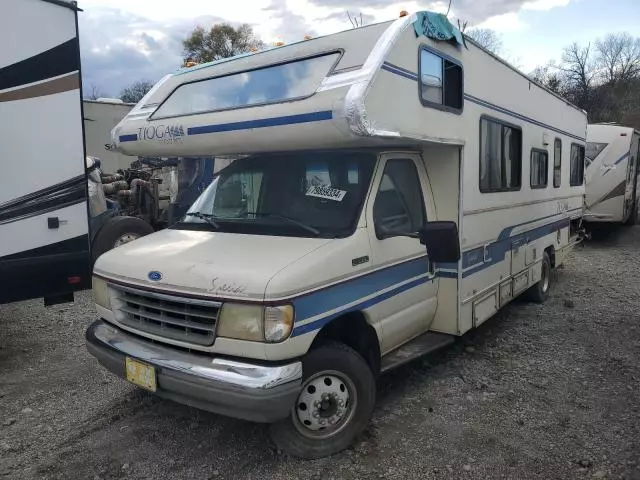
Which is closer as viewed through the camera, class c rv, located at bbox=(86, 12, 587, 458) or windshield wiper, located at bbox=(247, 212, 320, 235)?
class c rv, located at bbox=(86, 12, 587, 458)

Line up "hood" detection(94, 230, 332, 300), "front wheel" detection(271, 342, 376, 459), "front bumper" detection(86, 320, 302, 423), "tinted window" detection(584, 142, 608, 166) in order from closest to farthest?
1. "front bumper" detection(86, 320, 302, 423)
2. "hood" detection(94, 230, 332, 300)
3. "front wheel" detection(271, 342, 376, 459)
4. "tinted window" detection(584, 142, 608, 166)

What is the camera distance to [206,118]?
13.5ft

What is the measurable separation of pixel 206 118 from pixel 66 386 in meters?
2.66

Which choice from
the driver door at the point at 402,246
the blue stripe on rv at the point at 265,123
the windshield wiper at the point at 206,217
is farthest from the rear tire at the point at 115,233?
the driver door at the point at 402,246

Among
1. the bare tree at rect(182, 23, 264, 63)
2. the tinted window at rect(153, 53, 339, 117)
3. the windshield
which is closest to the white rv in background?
the tinted window at rect(153, 53, 339, 117)

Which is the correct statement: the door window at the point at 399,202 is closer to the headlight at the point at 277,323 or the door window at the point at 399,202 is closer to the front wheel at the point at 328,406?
the front wheel at the point at 328,406

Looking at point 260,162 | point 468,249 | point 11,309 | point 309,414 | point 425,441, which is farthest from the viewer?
point 11,309

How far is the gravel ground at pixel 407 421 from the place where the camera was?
346 cm

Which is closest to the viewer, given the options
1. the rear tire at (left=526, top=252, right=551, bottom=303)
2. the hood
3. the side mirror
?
the hood

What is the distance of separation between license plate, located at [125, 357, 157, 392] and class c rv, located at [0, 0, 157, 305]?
2196 mm

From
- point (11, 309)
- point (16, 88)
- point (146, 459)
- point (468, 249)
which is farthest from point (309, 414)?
point (11, 309)

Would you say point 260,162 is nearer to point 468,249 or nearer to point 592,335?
point 468,249

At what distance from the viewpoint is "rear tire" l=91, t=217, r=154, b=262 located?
8.28 meters

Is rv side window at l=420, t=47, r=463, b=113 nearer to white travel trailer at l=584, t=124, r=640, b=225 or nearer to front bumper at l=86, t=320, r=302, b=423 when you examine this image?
front bumper at l=86, t=320, r=302, b=423
